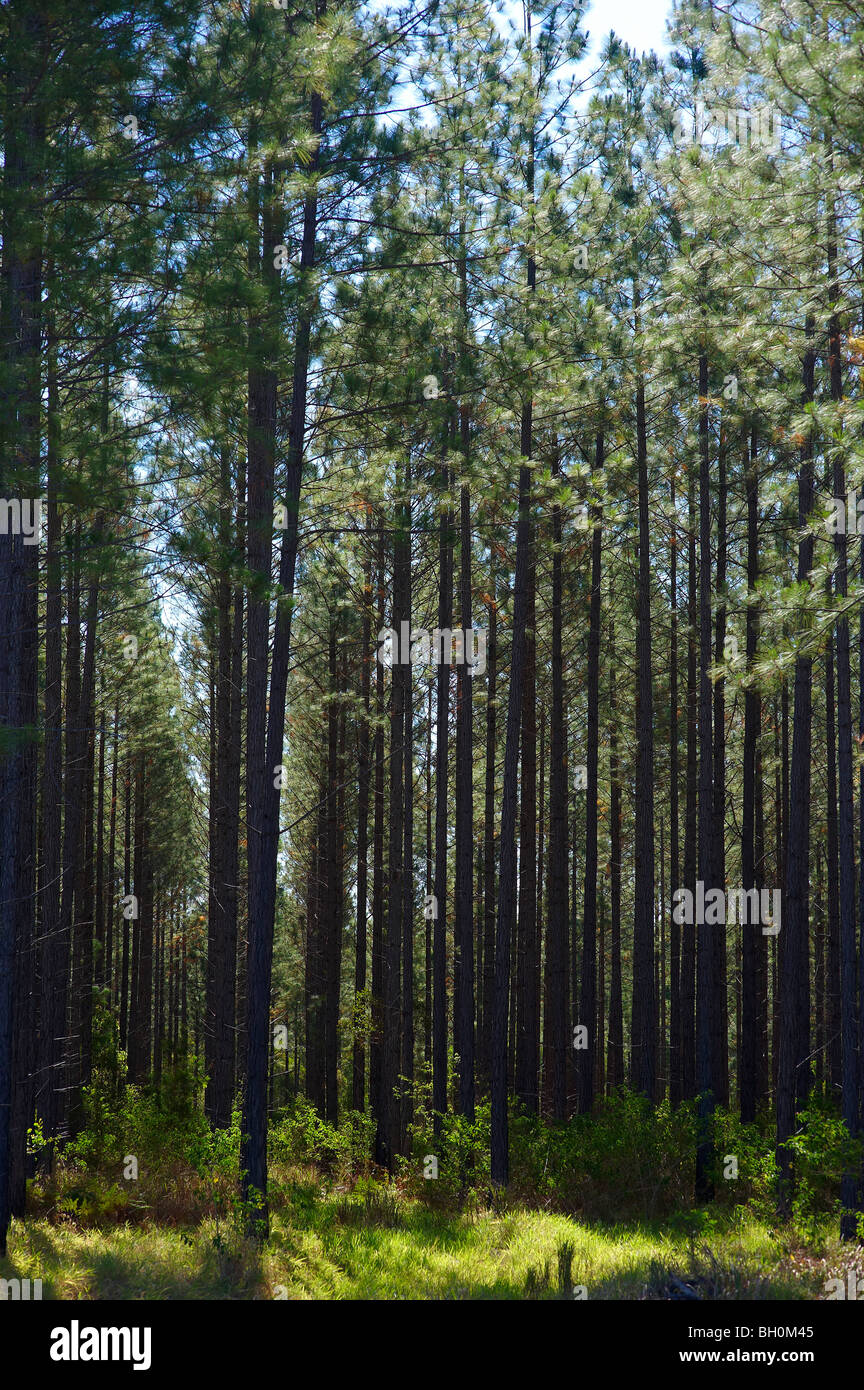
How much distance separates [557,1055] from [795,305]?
11.7 m

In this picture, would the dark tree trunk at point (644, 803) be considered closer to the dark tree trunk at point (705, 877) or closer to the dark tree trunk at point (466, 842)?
the dark tree trunk at point (705, 877)

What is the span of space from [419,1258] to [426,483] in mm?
7899

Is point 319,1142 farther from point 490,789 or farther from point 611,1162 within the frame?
point 490,789

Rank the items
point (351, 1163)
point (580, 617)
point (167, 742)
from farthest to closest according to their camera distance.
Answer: point (167, 742), point (580, 617), point (351, 1163)

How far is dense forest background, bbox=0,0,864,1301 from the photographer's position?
762cm

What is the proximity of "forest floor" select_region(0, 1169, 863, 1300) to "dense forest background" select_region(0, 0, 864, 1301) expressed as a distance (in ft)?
1.91

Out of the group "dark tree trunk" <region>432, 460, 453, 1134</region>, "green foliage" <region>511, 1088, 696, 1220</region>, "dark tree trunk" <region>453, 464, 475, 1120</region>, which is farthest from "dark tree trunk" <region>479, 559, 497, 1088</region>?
"green foliage" <region>511, 1088, 696, 1220</region>

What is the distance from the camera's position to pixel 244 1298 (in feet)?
23.9

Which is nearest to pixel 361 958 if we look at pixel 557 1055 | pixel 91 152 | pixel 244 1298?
pixel 557 1055

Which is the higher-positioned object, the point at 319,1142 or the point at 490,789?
the point at 490,789

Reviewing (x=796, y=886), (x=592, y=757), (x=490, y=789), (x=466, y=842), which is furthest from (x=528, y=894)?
(x=796, y=886)

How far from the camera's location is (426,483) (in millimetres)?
11547

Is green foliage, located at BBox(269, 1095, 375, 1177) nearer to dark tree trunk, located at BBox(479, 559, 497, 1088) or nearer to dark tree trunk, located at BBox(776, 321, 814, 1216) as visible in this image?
dark tree trunk, located at BBox(479, 559, 497, 1088)
